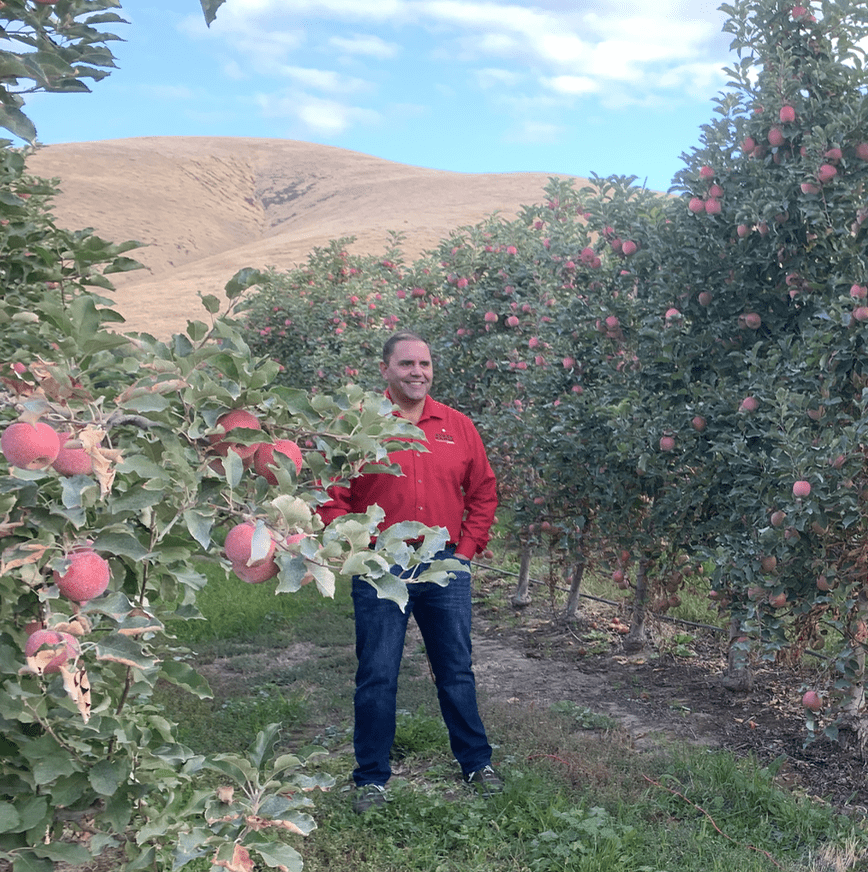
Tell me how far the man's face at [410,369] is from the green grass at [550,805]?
1679 mm

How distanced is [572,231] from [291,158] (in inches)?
3349

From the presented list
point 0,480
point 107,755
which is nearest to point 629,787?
point 107,755

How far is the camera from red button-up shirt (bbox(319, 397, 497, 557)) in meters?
3.67

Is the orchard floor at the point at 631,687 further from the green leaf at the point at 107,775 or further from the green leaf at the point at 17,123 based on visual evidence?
the green leaf at the point at 17,123

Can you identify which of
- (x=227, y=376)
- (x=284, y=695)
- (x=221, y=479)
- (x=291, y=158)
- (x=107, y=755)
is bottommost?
(x=284, y=695)

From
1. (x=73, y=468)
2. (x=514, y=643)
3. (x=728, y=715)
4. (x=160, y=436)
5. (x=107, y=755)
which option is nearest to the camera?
(x=73, y=468)

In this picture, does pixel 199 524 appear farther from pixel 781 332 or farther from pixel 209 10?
pixel 781 332

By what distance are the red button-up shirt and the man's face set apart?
11 cm

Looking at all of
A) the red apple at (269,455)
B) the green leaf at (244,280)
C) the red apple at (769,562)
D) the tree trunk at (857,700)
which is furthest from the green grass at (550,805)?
the green leaf at (244,280)

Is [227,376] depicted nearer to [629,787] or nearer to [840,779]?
[629,787]

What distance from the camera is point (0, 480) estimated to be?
4.54 feet

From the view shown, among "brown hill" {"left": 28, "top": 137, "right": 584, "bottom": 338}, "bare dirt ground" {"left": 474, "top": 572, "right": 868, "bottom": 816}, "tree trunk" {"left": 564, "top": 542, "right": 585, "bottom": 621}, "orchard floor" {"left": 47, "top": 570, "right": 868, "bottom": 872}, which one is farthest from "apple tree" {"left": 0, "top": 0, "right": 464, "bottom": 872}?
"brown hill" {"left": 28, "top": 137, "right": 584, "bottom": 338}

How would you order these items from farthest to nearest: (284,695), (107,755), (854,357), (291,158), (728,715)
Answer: (291,158) < (284,695) < (728,715) < (854,357) < (107,755)

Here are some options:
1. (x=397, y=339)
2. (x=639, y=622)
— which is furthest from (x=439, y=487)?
(x=639, y=622)
